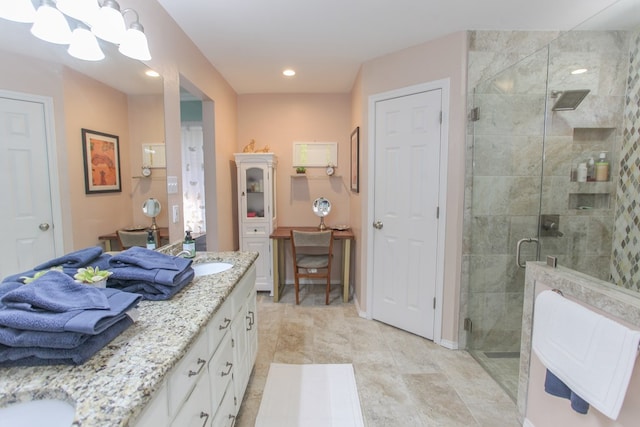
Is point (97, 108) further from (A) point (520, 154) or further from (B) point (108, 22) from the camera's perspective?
(A) point (520, 154)

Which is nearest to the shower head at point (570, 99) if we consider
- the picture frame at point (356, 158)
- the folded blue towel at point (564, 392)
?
the picture frame at point (356, 158)

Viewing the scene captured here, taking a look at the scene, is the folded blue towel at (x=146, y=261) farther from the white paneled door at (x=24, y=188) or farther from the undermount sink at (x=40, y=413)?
the undermount sink at (x=40, y=413)

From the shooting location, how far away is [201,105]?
9.93 ft

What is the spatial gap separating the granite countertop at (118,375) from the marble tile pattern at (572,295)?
5.01 feet

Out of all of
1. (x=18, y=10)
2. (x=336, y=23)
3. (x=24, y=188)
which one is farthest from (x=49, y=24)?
(x=336, y=23)

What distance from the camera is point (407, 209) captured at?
2.57 m

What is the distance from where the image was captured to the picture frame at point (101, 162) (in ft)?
4.30

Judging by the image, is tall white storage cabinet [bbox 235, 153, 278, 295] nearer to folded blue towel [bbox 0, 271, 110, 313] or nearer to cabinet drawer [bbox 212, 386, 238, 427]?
cabinet drawer [bbox 212, 386, 238, 427]

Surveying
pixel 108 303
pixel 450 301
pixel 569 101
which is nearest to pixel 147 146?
pixel 108 303

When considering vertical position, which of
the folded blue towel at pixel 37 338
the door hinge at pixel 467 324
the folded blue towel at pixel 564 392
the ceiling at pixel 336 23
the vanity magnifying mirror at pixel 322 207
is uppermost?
the ceiling at pixel 336 23

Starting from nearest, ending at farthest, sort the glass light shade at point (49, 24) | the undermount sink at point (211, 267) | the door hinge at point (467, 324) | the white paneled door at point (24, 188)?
the white paneled door at point (24, 188)
the glass light shade at point (49, 24)
the undermount sink at point (211, 267)
the door hinge at point (467, 324)

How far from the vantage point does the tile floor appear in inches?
67.7

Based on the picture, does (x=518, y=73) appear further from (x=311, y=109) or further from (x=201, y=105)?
(x=201, y=105)

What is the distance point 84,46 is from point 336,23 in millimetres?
1521
